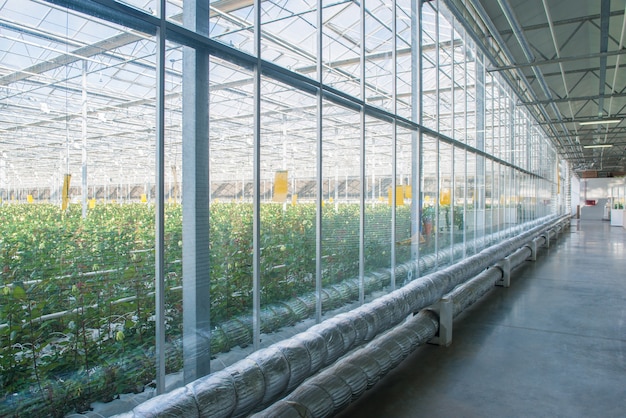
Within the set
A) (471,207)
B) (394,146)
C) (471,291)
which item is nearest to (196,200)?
(394,146)

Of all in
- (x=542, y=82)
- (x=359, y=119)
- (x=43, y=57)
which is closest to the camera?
(x=43, y=57)

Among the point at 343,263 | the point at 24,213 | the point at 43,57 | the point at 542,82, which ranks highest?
the point at 542,82

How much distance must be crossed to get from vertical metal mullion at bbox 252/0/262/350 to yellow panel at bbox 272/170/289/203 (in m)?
0.17

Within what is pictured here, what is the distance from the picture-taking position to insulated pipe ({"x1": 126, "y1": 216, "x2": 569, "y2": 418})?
2041 millimetres

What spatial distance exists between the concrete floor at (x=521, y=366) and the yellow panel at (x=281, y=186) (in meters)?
1.69

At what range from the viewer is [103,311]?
194 cm

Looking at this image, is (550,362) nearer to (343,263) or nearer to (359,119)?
(343,263)

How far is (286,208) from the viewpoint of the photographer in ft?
10.5

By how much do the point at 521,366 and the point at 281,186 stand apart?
10.1ft

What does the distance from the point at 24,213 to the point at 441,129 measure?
6.41 meters

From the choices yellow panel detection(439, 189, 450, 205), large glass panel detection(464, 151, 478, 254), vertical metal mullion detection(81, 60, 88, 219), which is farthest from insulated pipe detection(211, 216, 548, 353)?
large glass panel detection(464, 151, 478, 254)

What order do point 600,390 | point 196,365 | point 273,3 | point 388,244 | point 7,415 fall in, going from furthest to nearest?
point 388,244 < point 600,390 < point 273,3 < point 196,365 < point 7,415

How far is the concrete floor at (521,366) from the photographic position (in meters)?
3.46

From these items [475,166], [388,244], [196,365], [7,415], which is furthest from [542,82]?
[7,415]
